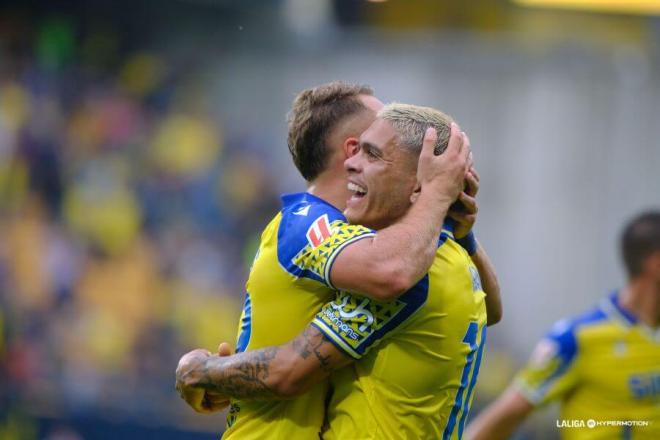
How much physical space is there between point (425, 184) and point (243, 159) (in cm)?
750

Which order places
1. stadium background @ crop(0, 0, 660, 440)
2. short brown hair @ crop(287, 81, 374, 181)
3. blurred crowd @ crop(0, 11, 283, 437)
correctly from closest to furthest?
short brown hair @ crop(287, 81, 374, 181)
stadium background @ crop(0, 0, 660, 440)
blurred crowd @ crop(0, 11, 283, 437)

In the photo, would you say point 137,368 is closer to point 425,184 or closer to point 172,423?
point 172,423

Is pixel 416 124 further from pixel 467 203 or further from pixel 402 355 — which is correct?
pixel 402 355

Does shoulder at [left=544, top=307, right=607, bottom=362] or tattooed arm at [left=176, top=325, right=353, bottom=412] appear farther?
shoulder at [left=544, top=307, right=607, bottom=362]

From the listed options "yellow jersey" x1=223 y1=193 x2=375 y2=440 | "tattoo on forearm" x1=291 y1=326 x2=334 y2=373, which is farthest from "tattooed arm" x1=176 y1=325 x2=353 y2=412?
"yellow jersey" x1=223 y1=193 x2=375 y2=440

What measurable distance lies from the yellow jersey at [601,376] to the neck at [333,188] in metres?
2.46

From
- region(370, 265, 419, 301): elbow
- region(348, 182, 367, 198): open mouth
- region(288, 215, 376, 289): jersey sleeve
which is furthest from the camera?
region(348, 182, 367, 198): open mouth

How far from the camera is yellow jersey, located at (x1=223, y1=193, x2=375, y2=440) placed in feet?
11.5

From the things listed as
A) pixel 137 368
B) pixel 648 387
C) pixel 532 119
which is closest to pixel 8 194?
pixel 137 368

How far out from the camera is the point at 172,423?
8.89 meters

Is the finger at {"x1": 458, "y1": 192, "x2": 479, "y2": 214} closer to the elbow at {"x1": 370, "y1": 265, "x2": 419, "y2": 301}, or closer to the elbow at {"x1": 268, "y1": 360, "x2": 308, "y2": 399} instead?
the elbow at {"x1": 370, "y1": 265, "x2": 419, "y2": 301}

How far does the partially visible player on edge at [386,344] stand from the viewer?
11.2 ft

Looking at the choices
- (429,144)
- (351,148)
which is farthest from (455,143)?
(351,148)

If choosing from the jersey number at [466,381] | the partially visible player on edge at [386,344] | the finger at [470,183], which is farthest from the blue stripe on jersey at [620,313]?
the finger at [470,183]
